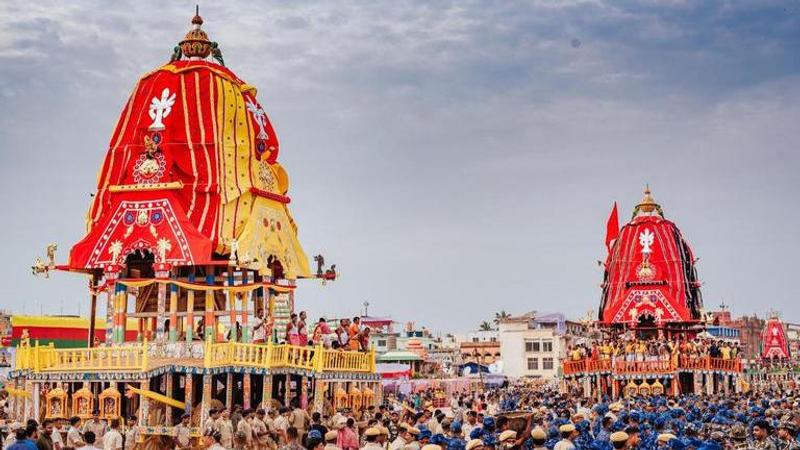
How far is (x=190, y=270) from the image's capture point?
32594mm

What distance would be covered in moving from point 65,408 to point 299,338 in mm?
6887

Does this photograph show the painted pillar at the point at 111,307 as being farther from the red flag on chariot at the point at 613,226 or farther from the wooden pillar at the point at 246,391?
the red flag on chariot at the point at 613,226

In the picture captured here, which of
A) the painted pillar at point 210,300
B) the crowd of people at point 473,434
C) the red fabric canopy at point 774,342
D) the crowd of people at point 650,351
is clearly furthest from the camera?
the red fabric canopy at point 774,342

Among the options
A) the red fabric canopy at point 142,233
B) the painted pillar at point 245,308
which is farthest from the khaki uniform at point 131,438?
the painted pillar at point 245,308

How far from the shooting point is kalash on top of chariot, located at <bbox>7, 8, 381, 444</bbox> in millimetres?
28953

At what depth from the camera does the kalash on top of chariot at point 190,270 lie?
2895 cm

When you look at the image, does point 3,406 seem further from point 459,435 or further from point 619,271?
point 619,271

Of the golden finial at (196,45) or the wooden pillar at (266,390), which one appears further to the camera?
the golden finial at (196,45)

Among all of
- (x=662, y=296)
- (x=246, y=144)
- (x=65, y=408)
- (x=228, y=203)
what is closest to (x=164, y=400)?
(x=65, y=408)

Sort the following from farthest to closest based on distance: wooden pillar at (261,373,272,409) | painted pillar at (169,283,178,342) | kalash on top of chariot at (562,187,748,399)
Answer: kalash on top of chariot at (562,187,748,399) < painted pillar at (169,283,178,342) < wooden pillar at (261,373,272,409)

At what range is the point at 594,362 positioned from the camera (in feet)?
191

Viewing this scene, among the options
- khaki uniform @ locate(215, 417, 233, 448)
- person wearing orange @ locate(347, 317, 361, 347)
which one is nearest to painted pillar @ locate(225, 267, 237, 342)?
person wearing orange @ locate(347, 317, 361, 347)

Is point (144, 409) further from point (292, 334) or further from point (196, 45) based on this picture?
point (196, 45)

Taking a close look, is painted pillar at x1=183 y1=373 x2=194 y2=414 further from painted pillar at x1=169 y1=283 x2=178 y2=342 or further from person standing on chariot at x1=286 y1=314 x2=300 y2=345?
person standing on chariot at x1=286 y1=314 x2=300 y2=345
